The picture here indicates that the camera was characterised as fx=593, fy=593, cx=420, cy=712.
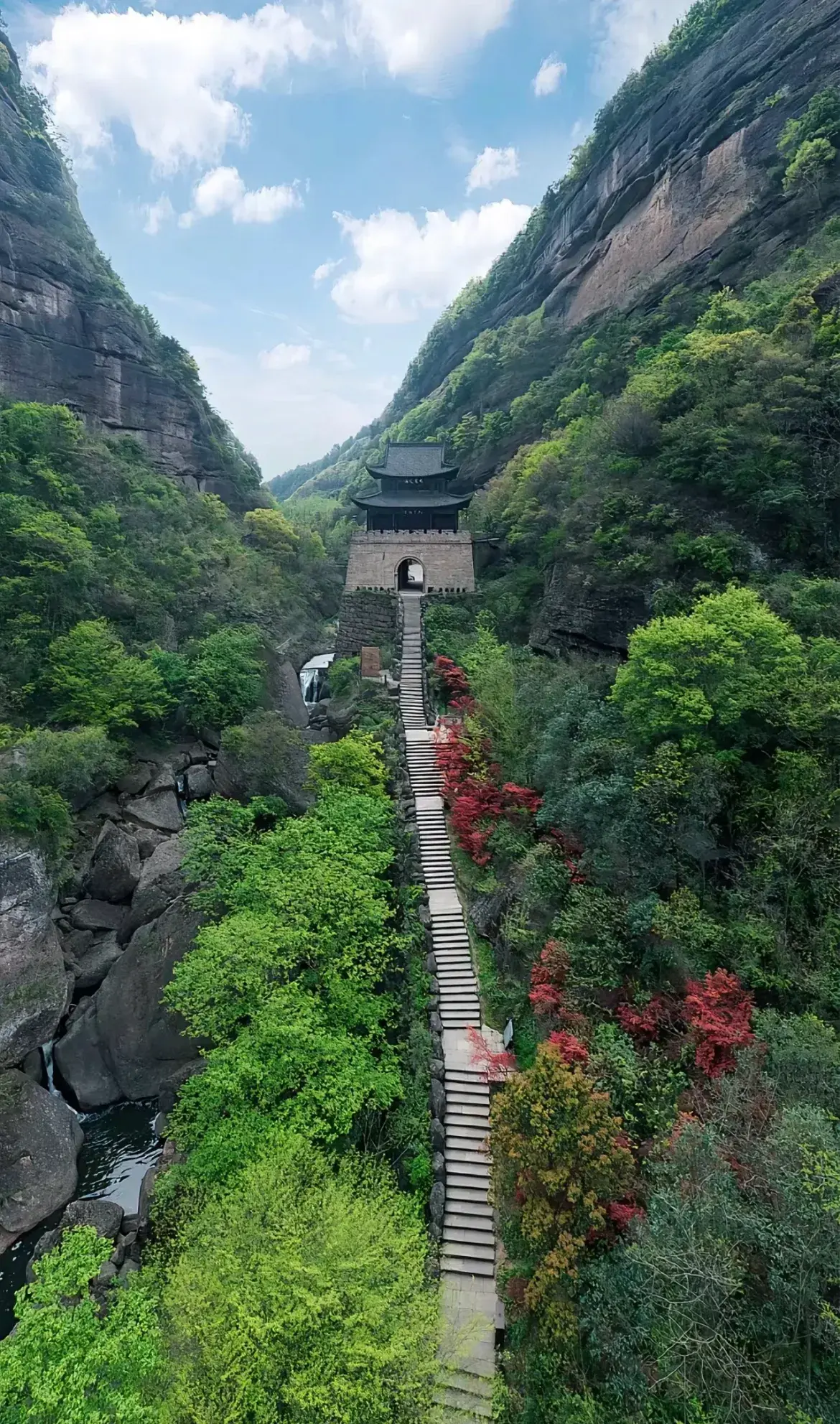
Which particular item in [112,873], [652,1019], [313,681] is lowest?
[652,1019]

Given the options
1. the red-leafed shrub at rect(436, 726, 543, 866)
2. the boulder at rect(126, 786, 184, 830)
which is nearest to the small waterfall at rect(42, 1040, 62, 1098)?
the boulder at rect(126, 786, 184, 830)

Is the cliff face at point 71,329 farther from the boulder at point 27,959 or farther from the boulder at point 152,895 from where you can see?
the boulder at point 152,895

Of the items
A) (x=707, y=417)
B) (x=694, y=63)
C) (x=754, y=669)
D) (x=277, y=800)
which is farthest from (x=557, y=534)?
(x=694, y=63)

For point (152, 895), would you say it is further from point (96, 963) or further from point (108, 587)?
point (108, 587)

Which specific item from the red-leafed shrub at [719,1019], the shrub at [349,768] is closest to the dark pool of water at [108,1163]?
the shrub at [349,768]

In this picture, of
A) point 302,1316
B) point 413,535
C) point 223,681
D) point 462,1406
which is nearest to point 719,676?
point 302,1316
